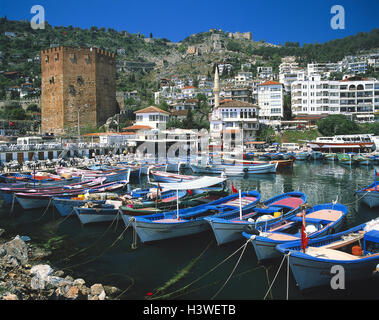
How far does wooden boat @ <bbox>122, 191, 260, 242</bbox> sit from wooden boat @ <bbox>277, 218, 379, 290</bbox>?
371cm

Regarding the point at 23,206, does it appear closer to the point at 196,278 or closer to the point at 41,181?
the point at 41,181

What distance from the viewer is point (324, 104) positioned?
6175cm

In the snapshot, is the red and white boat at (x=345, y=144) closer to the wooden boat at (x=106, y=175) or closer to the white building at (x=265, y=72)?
the wooden boat at (x=106, y=175)

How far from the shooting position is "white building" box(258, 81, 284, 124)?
61.5m

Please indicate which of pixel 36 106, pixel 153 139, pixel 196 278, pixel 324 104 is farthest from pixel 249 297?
pixel 36 106

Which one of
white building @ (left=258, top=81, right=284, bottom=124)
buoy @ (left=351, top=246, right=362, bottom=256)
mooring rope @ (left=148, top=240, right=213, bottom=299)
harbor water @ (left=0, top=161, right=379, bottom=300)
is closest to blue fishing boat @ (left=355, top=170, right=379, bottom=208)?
harbor water @ (left=0, top=161, right=379, bottom=300)

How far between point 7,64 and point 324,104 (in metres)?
94.6

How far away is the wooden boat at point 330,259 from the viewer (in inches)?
352

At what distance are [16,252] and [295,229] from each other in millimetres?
10899

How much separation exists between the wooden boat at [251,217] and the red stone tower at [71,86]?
44.3 meters

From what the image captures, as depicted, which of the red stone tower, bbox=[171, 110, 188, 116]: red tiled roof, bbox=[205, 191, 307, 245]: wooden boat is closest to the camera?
bbox=[205, 191, 307, 245]: wooden boat

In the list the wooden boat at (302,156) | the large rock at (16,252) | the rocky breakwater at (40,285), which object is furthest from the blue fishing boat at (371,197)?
the wooden boat at (302,156)

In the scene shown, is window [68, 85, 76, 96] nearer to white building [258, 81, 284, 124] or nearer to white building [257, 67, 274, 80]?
white building [258, 81, 284, 124]

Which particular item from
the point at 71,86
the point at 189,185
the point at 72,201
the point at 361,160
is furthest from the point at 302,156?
the point at 71,86
